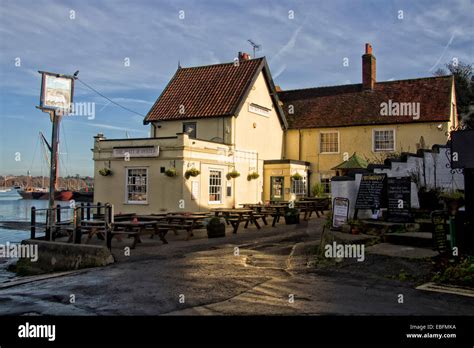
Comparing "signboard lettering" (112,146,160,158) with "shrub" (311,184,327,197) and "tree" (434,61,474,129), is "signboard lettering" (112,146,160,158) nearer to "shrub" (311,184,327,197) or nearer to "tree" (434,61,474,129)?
"shrub" (311,184,327,197)

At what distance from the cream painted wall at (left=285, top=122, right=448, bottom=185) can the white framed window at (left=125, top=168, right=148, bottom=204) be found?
482 inches

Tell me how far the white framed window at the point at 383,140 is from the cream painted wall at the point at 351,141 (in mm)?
200

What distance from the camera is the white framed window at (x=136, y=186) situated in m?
24.3

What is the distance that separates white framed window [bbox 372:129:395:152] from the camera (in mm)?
29812

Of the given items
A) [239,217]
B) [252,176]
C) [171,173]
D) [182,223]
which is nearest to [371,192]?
[239,217]

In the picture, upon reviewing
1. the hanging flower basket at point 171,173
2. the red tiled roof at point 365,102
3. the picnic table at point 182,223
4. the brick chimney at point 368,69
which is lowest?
the picnic table at point 182,223

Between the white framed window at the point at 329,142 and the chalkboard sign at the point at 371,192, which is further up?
the white framed window at the point at 329,142

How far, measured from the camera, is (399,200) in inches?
507

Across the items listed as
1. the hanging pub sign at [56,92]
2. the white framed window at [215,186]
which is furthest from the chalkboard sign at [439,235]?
the white framed window at [215,186]

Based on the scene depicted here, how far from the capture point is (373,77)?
→ 32375 mm

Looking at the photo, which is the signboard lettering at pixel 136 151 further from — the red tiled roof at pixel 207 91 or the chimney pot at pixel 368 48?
the chimney pot at pixel 368 48

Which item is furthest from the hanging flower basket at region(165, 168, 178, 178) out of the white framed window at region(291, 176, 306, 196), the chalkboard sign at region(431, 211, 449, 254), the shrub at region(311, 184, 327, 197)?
the chalkboard sign at region(431, 211, 449, 254)
